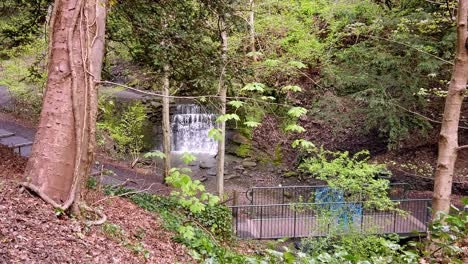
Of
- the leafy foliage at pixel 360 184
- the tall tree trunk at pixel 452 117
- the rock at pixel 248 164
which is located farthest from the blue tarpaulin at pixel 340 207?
the rock at pixel 248 164

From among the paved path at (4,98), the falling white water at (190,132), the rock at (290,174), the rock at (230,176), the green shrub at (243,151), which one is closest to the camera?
the rock at (230,176)

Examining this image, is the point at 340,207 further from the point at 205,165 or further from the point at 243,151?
the point at 205,165

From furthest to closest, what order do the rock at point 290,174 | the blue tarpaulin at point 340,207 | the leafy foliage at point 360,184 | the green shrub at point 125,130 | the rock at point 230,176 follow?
the rock at point 290,174 < the rock at point 230,176 < the green shrub at point 125,130 < the blue tarpaulin at point 340,207 < the leafy foliage at point 360,184

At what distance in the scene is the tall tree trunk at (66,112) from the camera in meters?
3.31

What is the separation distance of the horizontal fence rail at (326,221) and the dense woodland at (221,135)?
0.22ft

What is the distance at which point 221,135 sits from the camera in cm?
576

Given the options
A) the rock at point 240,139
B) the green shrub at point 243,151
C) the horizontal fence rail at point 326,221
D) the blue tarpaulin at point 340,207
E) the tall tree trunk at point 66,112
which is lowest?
the horizontal fence rail at point 326,221

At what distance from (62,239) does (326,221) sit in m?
5.59

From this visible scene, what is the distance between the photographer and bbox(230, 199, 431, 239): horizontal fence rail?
7.24m

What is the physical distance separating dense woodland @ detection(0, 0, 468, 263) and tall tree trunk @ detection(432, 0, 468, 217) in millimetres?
15

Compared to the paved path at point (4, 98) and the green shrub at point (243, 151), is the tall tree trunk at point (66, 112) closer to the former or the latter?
the green shrub at point (243, 151)

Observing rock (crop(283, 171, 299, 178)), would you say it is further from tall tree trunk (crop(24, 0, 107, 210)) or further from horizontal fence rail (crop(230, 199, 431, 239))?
tall tree trunk (crop(24, 0, 107, 210))

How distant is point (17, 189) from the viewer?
3.20 metres

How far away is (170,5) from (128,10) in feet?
2.41
